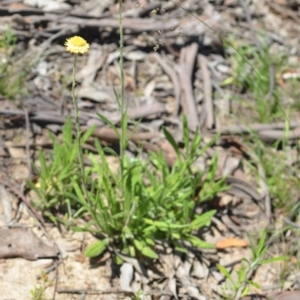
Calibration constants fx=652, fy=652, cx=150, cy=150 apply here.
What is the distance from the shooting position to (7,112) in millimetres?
4191

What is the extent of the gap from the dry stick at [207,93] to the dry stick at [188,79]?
3.1 inches

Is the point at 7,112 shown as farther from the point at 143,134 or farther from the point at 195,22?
the point at 195,22

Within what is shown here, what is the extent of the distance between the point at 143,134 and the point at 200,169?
457mm

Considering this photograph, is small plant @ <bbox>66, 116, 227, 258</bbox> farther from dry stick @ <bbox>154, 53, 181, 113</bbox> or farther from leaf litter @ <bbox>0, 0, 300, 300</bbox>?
dry stick @ <bbox>154, 53, 181, 113</bbox>

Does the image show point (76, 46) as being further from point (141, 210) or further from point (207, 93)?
point (207, 93)

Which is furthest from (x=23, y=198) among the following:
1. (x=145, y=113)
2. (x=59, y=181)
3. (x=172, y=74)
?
(x=172, y=74)

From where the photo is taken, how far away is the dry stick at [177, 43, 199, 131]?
15.1 ft

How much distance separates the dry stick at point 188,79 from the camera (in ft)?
15.1

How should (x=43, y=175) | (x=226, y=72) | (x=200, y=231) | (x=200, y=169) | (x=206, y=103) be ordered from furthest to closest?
(x=226, y=72), (x=206, y=103), (x=200, y=169), (x=200, y=231), (x=43, y=175)

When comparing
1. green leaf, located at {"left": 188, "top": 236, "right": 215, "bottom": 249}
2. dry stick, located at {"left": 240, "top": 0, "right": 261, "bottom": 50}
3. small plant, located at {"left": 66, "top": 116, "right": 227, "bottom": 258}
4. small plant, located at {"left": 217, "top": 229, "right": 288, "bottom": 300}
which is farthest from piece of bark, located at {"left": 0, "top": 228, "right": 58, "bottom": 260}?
dry stick, located at {"left": 240, "top": 0, "right": 261, "bottom": 50}

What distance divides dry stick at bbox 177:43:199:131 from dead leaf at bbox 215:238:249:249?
868 millimetres

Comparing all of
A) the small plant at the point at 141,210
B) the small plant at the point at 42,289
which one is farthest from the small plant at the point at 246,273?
the small plant at the point at 42,289

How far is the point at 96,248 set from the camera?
351cm

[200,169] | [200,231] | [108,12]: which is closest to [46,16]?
[108,12]
